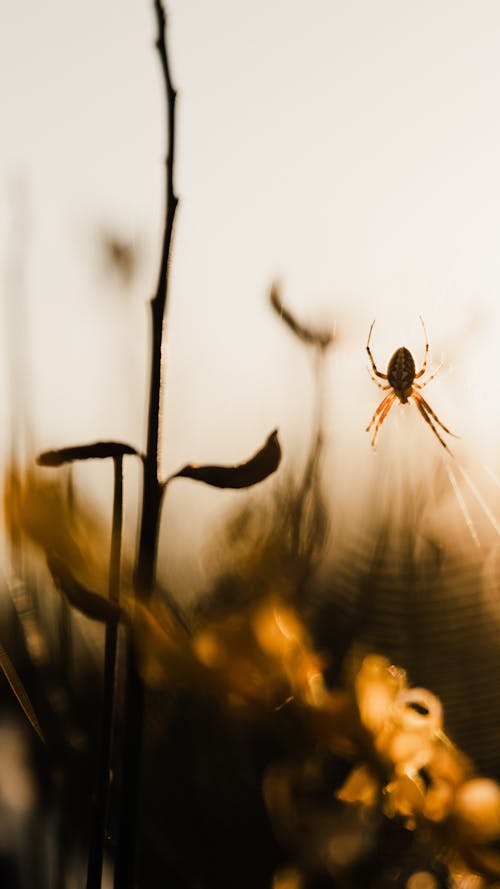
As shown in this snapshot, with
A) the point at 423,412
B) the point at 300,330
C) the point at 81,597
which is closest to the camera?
the point at 81,597

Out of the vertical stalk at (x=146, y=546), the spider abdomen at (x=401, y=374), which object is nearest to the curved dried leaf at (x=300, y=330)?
the vertical stalk at (x=146, y=546)

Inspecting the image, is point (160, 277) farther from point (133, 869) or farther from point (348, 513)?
point (348, 513)

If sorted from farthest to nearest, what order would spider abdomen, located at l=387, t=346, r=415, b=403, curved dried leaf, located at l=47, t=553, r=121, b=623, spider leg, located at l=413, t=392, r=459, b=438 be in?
spider abdomen, located at l=387, t=346, r=415, b=403
spider leg, located at l=413, t=392, r=459, b=438
curved dried leaf, located at l=47, t=553, r=121, b=623

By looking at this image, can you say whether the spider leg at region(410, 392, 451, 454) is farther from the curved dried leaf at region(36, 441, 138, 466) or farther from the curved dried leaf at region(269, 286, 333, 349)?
the curved dried leaf at region(36, 441, 138, 466)

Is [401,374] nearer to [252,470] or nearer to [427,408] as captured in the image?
[427,408]

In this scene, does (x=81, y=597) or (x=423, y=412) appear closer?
(x=81, y=597)

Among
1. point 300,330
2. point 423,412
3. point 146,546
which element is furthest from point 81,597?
point 423,412

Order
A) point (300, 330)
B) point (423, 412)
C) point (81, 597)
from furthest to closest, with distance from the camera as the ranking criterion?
point (423, 412) < point (300, 330) < point (81, 597)

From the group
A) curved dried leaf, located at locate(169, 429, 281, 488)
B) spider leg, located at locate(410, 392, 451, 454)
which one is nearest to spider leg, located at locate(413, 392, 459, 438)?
spider leg, located at locate(410, 392, 451, 454)
